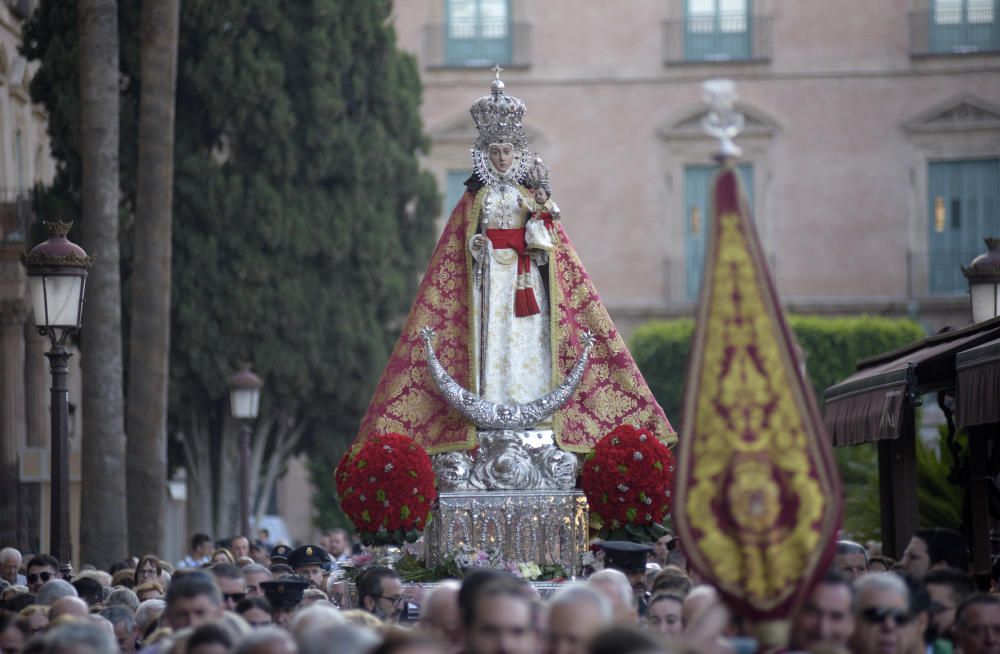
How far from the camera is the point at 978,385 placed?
1106cm

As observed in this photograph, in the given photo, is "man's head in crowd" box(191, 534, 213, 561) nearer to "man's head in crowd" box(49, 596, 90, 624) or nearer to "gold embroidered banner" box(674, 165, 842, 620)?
"man's head in crowd" box(49, 596, 90, 624)

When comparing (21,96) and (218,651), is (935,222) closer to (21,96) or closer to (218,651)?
(21,96)

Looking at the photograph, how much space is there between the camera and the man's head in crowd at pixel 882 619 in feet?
22.3

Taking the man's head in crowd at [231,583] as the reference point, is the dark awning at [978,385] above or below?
above

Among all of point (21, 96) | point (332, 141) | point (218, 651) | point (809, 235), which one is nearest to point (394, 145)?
point (332, 141)

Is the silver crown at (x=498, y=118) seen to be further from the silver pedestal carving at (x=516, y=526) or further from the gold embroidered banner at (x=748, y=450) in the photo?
the gold embroidered banner at (x=748, y=450)

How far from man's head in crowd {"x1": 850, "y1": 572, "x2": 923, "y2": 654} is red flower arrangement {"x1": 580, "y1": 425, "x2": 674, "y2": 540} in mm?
4360

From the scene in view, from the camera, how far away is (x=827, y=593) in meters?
6.58

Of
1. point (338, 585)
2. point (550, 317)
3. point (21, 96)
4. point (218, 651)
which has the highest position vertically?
point (21, 96)

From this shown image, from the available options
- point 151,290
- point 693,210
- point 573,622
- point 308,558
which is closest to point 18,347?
point 151,290

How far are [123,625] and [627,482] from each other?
3.08 metres

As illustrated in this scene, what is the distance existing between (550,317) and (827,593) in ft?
17.8

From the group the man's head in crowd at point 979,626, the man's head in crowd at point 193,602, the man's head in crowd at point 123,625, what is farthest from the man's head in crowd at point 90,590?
the man's head in crowd at point 979,626

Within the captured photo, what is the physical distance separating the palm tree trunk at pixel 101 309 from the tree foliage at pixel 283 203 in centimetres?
594
